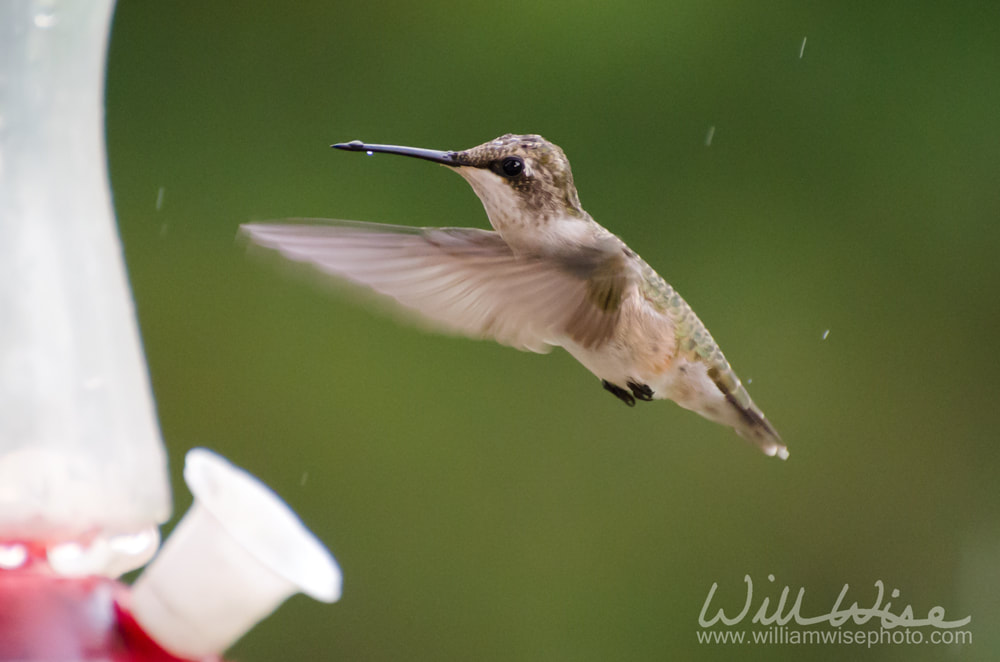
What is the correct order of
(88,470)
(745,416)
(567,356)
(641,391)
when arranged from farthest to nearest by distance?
(567,356) → (745,416) → (641,391) → (88,470)

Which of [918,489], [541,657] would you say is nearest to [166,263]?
[541,657]

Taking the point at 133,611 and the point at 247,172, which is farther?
the point at 247,172

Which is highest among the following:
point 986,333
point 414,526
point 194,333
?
point 986,333

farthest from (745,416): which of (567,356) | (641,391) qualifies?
(567,356)

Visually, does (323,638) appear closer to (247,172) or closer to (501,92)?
(247,172)

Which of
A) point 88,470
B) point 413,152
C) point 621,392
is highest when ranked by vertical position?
point 413,152

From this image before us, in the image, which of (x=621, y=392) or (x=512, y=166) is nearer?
(x=512, y=166)

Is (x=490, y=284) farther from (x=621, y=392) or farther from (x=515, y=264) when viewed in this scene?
(x=621, y=392)
